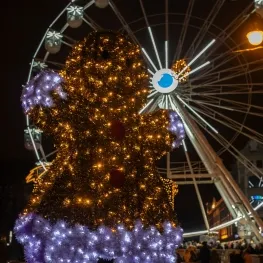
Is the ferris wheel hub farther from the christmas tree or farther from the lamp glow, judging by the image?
the lamp glow

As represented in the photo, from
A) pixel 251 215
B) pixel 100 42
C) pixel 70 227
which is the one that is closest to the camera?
pixel 70 227

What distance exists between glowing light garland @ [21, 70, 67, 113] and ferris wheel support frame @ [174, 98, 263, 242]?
1015cm

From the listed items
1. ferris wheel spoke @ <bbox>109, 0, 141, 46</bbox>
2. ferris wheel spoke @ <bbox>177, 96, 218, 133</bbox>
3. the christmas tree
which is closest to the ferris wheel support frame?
ferris wheel spoke @ <bbox>177, 96, 218, 133</bbox>

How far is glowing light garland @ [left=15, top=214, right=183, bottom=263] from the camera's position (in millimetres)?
8680

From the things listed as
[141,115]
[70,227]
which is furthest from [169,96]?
[70,227]

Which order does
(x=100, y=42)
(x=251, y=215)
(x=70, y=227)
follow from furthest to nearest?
(x=251, y=215) < (x=100, y=42) < (x=70, y=227)

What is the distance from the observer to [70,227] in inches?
343

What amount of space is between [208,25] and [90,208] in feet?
41.1

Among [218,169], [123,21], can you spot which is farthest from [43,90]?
[123,21]

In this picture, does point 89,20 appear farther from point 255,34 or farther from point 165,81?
point 255,34

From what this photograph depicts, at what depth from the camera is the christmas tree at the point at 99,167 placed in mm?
8766

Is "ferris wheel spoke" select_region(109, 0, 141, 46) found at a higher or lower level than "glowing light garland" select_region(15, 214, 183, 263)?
higher

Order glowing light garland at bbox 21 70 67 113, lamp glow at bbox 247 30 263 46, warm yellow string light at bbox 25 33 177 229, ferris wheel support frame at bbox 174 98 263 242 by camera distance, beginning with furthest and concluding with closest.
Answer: ferris wheel support frame at bbox 174 98 263 242
glowing light garland at bbox 21 70 67 113
warm yellow string light at bbox 25 33 177 229
lamp glow at bbox 247 30 263 46

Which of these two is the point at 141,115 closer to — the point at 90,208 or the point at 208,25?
the point at 90,208
